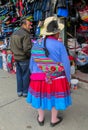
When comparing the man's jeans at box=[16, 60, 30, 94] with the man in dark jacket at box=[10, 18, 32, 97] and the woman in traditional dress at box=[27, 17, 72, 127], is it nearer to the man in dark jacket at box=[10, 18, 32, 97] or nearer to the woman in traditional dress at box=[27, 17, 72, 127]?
the man in dark jacket at box=[10, 18, 32, 97]

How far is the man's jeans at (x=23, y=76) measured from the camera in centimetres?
520

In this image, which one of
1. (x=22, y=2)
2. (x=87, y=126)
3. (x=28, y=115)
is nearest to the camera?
(x=87, y=126)

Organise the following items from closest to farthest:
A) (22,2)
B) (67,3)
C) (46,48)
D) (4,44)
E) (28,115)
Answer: (46,48) → (28,115) → (67,3) → (22,2) → (4,44)

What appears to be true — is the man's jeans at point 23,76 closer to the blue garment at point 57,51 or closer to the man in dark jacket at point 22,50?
the man in dark jacket at point 22,50

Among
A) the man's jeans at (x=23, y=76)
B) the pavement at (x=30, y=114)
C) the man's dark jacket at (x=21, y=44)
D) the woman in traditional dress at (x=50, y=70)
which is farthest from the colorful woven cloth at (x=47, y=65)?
the man's jeans at (x=23, y=76)

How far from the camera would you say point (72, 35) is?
271 inches

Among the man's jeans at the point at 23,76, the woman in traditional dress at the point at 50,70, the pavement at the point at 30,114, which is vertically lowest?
the pavement at the point at 30,114

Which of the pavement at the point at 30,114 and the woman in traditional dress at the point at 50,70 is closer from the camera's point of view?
the woman in traditional dress at the point at 50,70

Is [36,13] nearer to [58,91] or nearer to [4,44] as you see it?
[4,44]

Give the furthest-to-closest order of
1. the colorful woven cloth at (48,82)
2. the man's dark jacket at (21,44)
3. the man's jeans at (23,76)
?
1. the man's jeans at (23,76)
2. the man's dark jacket at (21,44)
3. the colorful woven cloth at (48,82)

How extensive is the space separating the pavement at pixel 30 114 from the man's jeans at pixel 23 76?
0.20m

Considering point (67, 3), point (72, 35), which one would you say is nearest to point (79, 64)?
point (72, 35)

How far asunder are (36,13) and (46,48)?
286cm

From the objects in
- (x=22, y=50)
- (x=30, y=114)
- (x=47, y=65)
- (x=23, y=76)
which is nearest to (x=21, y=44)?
(x=22, y=50)
